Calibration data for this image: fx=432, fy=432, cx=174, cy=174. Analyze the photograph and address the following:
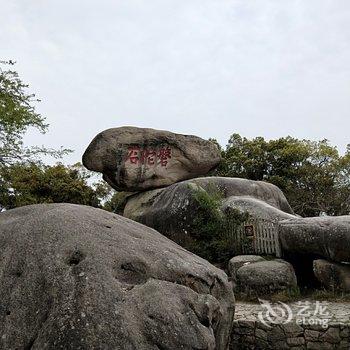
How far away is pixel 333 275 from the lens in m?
9.58

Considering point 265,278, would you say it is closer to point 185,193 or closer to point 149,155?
point 185,193

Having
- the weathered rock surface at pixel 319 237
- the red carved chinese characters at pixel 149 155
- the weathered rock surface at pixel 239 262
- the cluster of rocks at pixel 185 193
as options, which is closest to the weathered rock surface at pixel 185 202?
the cluster of rocks at pixel 185 193

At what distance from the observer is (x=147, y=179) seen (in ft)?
55.5

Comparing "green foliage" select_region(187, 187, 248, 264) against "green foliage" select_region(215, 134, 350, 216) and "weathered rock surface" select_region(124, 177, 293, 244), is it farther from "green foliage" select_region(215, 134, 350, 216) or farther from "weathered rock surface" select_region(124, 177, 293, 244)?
"green foliage" select_region(215, 134, 350, 216)

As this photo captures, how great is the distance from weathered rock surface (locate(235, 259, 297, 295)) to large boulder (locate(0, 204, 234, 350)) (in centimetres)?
457

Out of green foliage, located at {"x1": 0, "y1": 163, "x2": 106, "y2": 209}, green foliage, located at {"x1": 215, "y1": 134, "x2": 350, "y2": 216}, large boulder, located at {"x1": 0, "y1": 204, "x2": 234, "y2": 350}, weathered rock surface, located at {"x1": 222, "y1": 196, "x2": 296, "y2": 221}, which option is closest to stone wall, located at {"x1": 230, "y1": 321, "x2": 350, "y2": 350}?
large boulder, located at {"x1": 0, "y1": 204, "x2": 234, "y2": 350}

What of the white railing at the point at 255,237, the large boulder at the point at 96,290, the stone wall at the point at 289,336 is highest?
the large boulder at the point at 96,290

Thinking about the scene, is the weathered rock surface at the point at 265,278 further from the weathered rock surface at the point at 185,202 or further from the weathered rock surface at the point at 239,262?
the weathered rock surface at the point at 185,202

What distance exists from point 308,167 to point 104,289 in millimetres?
25486

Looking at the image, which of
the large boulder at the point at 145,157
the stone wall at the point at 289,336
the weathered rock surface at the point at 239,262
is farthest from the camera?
the large boulder at the point at 145,157

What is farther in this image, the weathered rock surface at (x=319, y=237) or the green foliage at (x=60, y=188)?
the green foliage at (x=60, y=188)

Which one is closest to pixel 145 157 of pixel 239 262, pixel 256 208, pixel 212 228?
pixel 212 228

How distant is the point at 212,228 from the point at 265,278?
317 cm

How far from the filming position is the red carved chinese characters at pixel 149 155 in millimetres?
16641
